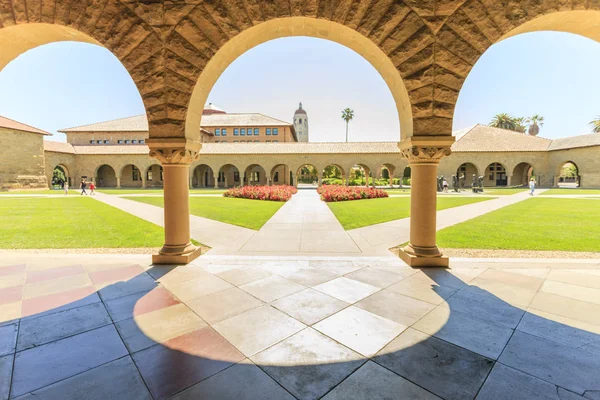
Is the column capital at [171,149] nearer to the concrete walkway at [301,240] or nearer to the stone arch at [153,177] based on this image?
the concrete walkway at [301,240]

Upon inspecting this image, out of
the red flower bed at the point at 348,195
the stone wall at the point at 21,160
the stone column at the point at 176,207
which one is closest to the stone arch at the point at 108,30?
the stone column at the point at 176,207

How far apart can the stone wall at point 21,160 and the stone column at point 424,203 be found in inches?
1807

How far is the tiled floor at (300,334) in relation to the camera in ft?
7.28

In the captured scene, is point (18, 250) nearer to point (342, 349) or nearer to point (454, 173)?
point (342, 349)

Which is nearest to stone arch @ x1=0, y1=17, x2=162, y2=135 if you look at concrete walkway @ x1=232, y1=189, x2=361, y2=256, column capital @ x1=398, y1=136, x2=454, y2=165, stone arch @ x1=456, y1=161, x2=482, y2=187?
concrete walkway @ x1=232, y1=189, x2=361, y2=256

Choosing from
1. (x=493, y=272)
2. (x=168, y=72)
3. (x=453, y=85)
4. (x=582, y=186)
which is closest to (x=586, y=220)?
(x=493, y=272)

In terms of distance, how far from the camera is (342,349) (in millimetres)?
2703

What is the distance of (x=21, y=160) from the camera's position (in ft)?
109

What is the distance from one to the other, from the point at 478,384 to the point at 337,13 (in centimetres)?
549

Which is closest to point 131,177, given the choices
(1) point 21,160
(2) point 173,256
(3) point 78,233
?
(1) point 21,160

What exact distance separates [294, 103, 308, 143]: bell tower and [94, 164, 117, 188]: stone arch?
6187cm

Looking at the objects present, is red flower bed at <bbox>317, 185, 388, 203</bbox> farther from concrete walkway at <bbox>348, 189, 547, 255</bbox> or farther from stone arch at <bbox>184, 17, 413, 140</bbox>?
stone arch at <bbox>184, 17, 413, 140</bbox>

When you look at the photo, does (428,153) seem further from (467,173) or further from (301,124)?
(301,124)

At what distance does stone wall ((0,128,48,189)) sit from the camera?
104 feet
